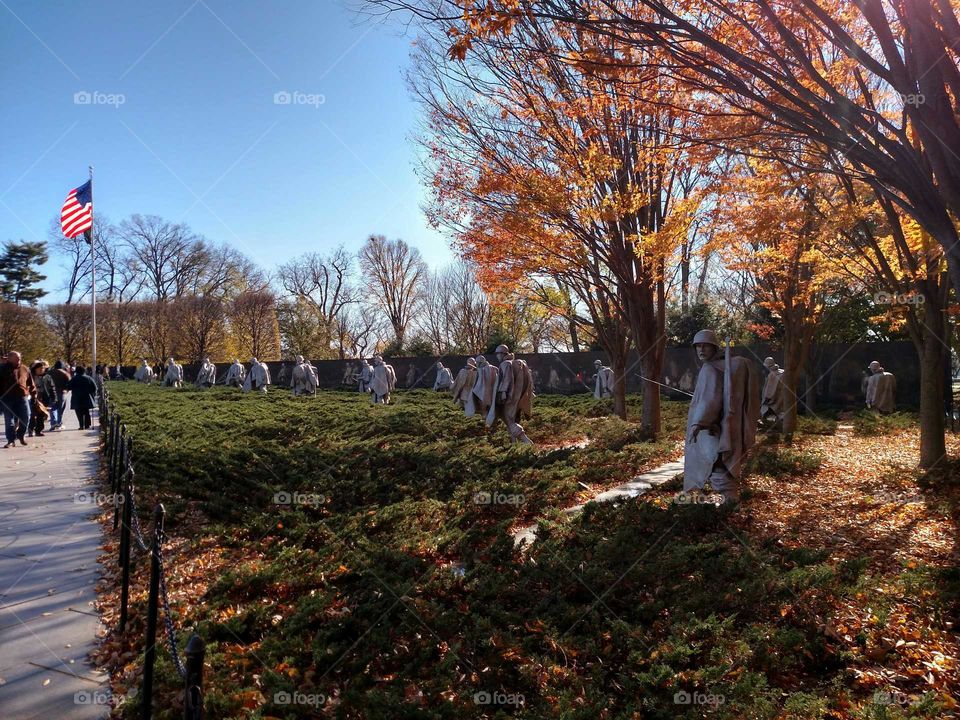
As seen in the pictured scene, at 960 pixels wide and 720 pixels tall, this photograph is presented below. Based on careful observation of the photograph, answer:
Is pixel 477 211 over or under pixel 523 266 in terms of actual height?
over

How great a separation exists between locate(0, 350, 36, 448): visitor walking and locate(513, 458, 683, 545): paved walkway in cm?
1145

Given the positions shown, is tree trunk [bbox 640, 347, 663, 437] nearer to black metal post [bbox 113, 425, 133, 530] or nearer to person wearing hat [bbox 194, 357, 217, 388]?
black metal post [bbox 113, 425, 133, 530]

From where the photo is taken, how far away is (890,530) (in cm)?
662

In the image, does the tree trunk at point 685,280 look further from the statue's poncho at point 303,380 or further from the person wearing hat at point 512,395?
the statue's poncho at point 303,380

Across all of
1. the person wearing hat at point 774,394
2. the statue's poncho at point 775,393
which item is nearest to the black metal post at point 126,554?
the person wearing hat at point 774,394

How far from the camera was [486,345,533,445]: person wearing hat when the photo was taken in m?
13.7

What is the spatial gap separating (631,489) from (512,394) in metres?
4.82

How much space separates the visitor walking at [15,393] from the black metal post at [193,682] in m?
13.3


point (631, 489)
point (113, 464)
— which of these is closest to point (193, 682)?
point (631, 489)

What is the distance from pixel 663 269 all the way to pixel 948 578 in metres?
9.20

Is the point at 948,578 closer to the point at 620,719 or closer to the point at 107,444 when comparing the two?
the point at 620,719

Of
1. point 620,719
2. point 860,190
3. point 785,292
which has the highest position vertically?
point 860,190

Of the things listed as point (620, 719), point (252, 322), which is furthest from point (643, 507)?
point (252, 322)

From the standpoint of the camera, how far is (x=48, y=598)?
5.38 metres
